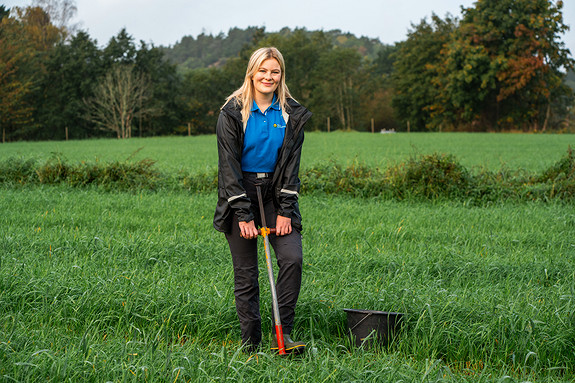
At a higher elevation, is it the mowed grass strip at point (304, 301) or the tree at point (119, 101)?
the tree at point (119, 101)

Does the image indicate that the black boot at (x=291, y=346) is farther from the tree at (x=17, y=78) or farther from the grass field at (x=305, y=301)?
the tree at (x=17, y=78)

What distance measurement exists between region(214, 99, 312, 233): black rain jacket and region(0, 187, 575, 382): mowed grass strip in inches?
34.6

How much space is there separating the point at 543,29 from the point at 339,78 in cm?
2285

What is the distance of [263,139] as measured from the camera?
364 centimetres

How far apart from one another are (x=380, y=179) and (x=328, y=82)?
54655 millimetres

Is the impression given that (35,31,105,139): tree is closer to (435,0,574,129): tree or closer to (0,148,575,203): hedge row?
(435,0,574,129): tree

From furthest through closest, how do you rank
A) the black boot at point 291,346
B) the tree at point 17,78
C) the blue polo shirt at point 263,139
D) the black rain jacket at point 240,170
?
1. the tree at point 17,78
2. the blue polo shirt at point 263,139
3. the black rain jacket at point 240,170
4. the black boot at point 291,346

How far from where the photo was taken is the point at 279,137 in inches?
144

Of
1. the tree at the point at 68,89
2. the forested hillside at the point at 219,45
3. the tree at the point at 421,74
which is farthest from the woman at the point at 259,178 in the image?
the forested hillside at the point at 219,45

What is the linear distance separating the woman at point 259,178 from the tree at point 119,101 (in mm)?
48271

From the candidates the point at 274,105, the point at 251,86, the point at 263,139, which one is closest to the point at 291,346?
the point at 263,139

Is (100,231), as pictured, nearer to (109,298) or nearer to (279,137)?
(109,298)

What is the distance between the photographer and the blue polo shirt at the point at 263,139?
3633mm

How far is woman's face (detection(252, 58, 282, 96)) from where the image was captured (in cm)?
359
